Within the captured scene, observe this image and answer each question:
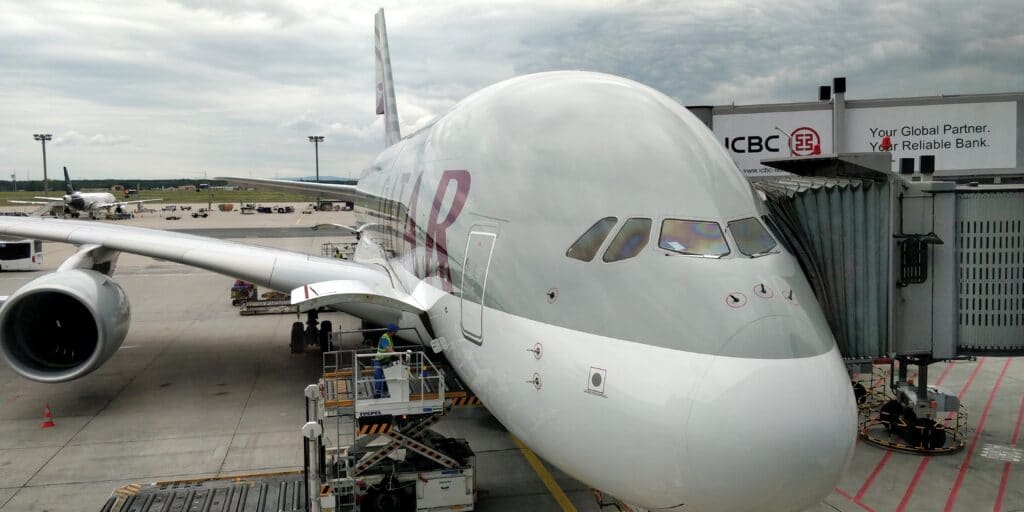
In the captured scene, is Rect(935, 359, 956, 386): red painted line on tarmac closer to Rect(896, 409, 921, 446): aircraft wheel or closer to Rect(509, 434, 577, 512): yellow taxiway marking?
Rect(896, 409, 921, 446): aircraft wheel

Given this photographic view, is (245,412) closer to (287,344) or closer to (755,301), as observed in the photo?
(287,344)

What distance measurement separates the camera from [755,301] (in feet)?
17.6

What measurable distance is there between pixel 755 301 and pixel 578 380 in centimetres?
133

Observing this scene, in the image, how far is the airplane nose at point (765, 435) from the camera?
15.8 ft

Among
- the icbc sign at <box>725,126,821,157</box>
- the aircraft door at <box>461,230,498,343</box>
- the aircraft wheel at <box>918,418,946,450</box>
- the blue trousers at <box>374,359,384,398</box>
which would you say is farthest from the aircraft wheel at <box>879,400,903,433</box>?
the icbc sign at <box>725,126,821,157</box>

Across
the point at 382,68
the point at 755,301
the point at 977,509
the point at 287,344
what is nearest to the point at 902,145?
the point at 977,509

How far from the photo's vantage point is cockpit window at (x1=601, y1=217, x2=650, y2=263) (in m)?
5.84

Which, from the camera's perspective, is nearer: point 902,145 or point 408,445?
point 408,445

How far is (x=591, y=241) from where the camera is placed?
6.08 metres

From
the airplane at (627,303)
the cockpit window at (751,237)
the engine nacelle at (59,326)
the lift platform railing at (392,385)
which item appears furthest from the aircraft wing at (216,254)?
the cockpit window at (751,237)

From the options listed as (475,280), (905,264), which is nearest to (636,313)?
(475,280)

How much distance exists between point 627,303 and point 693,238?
72 cm

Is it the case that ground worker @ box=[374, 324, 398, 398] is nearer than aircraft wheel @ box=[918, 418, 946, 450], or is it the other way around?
ground worker @ box=[374, 324, 398, 398]

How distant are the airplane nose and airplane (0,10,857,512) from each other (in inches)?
0.5
